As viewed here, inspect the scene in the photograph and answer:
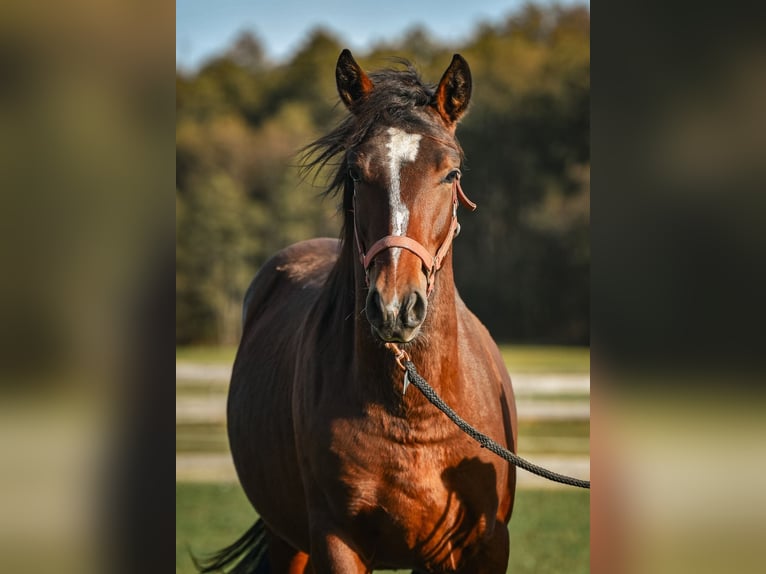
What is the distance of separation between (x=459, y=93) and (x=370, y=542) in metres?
1.81

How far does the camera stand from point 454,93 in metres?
3.52

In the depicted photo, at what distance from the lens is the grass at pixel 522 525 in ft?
23.7

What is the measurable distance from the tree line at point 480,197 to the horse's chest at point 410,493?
28.4 m

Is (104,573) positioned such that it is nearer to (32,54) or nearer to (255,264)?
(32,54)

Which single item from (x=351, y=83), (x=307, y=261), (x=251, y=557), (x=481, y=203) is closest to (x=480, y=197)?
(x=481, y=203)

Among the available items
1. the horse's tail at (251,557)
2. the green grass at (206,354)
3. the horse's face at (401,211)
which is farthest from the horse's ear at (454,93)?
the green grass at (206,354)

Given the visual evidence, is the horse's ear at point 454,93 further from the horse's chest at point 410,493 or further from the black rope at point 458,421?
the horse's chest at point 410,493

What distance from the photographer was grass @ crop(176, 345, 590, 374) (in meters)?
23.0

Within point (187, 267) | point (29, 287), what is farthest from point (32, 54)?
point (187, 267)

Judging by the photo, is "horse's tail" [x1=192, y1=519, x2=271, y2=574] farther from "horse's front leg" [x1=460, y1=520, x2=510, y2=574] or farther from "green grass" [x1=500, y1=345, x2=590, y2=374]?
"green grass" [x1=500, y1=345, x2=590, y2=374]

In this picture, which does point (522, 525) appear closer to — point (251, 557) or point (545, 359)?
point (251, 557)

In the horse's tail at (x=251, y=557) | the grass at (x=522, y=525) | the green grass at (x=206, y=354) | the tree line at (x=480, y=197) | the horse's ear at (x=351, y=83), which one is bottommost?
the grass at (x=522, y=525)

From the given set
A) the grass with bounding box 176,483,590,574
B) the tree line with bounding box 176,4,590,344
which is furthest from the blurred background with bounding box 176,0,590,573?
the grass with bounding box 176,483,590,574

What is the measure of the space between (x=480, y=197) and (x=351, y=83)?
33.9m
